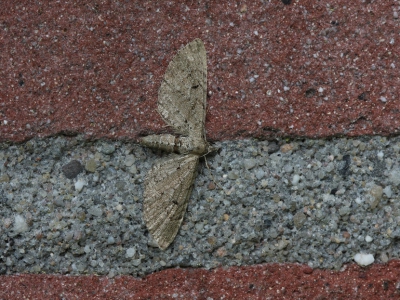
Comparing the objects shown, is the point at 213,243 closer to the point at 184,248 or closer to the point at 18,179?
the point at 184,248

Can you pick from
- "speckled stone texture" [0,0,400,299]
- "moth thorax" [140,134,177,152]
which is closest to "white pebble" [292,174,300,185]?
"speckled stone texture" [0,0,400,299]

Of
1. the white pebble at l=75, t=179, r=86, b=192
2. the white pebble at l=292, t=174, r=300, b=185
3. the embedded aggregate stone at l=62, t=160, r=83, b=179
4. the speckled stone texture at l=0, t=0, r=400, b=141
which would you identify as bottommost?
the white pebble at l=292, t=174, r=300, b=185

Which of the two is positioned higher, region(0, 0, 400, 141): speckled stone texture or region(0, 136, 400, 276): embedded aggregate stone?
region(0, 0, 400, 141): speckled stone texture

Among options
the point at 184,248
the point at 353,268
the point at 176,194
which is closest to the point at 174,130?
the point at 176,194

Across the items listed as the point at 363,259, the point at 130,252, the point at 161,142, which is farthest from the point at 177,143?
the point at 363,259

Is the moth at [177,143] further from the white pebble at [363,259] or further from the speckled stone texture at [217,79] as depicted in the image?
the white pebble at [363,259]

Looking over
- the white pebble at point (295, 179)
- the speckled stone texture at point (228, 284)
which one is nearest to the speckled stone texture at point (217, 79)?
the speckled stone texture at point (228, 284)

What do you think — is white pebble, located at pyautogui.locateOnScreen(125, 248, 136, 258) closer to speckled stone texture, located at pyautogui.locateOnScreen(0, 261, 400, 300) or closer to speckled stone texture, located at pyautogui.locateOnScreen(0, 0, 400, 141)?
speckled stone texture, located at pyautogui.locateOnScreen(0, 261, 400, 300)
